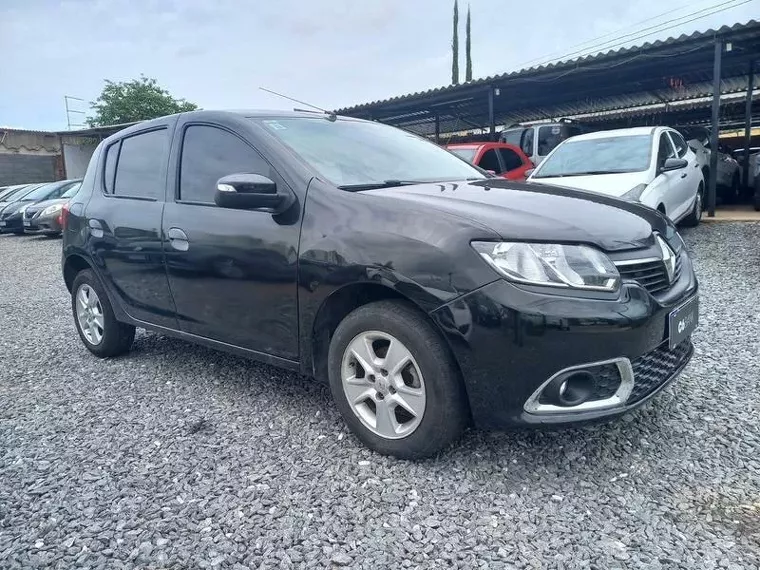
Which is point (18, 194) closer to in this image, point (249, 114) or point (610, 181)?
point (610, 181)

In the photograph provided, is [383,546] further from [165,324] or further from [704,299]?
[704,299]

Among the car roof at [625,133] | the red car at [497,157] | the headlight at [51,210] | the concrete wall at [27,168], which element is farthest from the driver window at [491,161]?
the concrete wall at [27,168]

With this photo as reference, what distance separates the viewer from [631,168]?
7086 millimetres

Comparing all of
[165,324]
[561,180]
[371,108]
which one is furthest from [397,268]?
[371,108]

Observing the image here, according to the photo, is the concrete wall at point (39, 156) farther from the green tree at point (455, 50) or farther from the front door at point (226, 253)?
the front door at point (226, 253)

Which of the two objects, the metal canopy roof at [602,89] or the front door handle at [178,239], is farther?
the metal canopy roof at [602,89]

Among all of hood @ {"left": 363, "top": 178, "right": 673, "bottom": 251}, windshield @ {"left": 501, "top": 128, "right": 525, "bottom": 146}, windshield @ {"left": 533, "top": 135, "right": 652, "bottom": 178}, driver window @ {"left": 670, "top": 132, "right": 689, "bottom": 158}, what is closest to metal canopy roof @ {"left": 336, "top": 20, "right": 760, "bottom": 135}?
windshield @ {"left": 501, "top": 128, "right": 525, "bottom": 146}

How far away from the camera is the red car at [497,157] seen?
9758 mm

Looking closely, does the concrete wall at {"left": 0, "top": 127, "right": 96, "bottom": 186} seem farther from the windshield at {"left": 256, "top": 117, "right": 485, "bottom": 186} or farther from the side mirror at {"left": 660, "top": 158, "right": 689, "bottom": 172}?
the windshield at {"left": 256, "top": 117, "right": 485, "bottom": 186}

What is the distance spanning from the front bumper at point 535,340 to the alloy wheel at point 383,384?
0.25m

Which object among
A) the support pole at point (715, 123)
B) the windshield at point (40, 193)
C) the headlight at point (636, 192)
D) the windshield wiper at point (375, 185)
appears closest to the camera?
the windshield wiper at point (375, 185)

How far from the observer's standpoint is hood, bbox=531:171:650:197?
21.4 ft

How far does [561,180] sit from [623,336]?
203 inches

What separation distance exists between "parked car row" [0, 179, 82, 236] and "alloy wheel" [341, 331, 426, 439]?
13.4 metres
